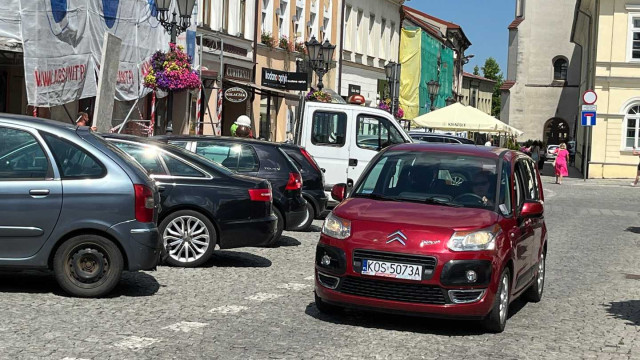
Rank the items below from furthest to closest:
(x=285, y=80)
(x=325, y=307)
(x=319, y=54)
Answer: (x=319, y=54) < (x=285, y=80) < (x=325, y=307)

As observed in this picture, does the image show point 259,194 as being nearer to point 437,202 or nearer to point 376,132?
point 437,202

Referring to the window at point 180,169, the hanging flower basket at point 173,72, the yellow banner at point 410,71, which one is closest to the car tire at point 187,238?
the window at point 180,169

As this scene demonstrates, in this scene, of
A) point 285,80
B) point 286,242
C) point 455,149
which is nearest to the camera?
point 455,149

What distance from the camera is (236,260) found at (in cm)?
1324

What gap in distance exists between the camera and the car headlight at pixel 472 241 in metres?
8.40

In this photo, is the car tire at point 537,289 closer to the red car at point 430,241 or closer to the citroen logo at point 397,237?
the red car at point 430,241

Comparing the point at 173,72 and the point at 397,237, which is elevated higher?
the point at 173,72

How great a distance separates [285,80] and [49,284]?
21.1 meters

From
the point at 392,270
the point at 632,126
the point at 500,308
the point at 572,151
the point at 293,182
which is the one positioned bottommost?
the point at 572,151

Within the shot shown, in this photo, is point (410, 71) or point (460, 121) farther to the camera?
point (410, 71)

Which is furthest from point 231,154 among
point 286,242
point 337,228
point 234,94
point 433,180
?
point 234,94

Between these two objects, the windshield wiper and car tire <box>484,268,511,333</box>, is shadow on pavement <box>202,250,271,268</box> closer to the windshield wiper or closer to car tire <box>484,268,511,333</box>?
the windshield wiper

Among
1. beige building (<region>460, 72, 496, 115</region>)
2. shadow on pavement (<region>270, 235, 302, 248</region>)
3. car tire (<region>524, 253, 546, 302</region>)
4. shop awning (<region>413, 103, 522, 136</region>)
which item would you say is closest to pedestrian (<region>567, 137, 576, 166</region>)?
shop awning (<region>413, 103, 522, 136</region>)

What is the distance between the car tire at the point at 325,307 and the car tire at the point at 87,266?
71.8 inches
